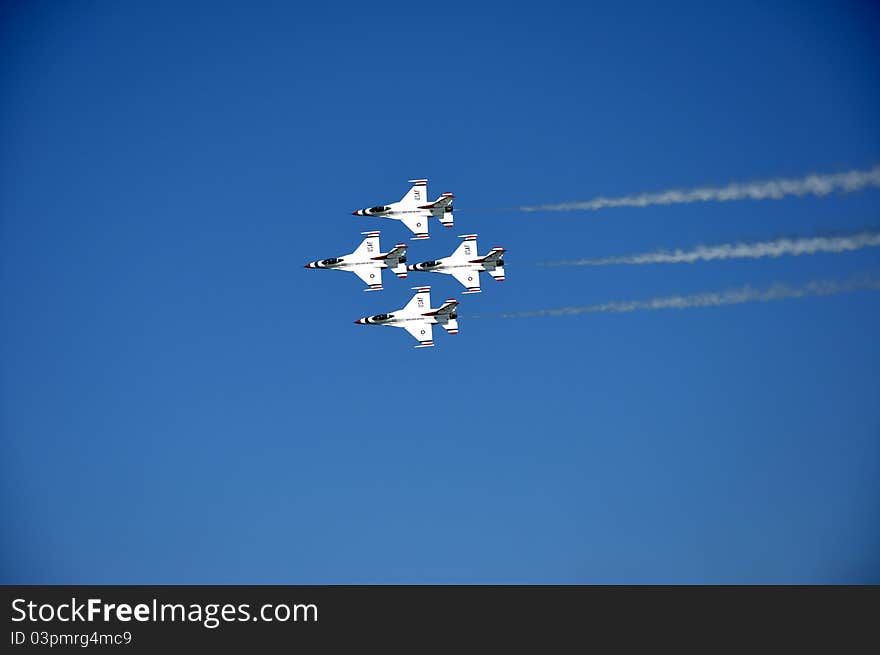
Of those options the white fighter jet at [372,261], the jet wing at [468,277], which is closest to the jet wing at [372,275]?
the white fighter jet at [372,261]

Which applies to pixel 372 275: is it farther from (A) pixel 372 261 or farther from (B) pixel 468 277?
(B) pixel 468 277

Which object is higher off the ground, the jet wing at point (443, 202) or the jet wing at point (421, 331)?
the jet wing at point (443, 202)

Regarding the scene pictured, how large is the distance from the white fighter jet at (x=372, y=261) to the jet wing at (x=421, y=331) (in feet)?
8.70

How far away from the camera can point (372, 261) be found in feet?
365

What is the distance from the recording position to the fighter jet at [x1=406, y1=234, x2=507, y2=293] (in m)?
110

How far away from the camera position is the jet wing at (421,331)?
110m

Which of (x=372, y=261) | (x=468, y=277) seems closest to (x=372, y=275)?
(x=372, y=261)

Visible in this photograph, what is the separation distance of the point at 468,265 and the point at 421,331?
4.49 metres

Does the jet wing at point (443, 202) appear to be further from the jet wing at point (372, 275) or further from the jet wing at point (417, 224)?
the jet wing at point (372, 275)
